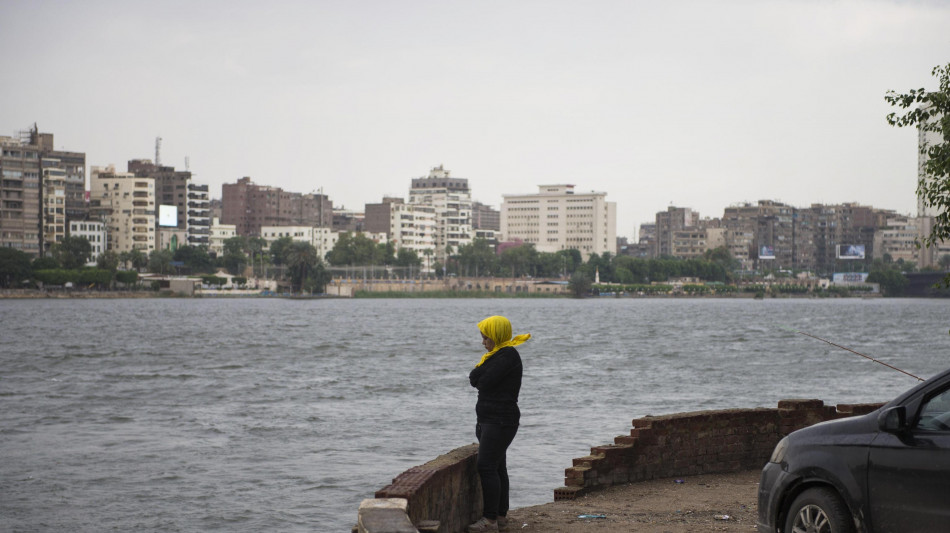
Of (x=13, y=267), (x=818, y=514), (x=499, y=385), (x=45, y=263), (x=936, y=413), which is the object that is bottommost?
(x=818, y=514)

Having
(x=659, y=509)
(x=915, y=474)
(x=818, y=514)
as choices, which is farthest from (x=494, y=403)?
(x=915, y=474)

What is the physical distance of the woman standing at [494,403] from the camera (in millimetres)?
10195

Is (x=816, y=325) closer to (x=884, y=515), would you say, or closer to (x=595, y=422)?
(x=595, y=422)

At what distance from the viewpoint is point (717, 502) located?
13.0 m

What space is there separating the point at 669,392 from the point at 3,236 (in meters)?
167

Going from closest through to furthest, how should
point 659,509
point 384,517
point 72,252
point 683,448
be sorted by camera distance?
1. point 384,517
2. point 659,509
3. point 683,448
4. point 72,252

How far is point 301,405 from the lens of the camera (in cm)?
3753

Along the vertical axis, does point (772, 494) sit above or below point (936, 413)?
below

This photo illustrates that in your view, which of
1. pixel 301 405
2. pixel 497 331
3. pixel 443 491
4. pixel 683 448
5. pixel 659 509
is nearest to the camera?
pixel 443 491

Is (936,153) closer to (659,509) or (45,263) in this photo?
(659,509)

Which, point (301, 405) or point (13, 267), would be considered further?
point (13, 267)

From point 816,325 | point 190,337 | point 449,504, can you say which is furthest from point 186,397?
point 816,325

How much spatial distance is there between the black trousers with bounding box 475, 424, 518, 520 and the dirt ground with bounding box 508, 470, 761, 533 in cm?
58

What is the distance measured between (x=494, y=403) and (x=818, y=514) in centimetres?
342
